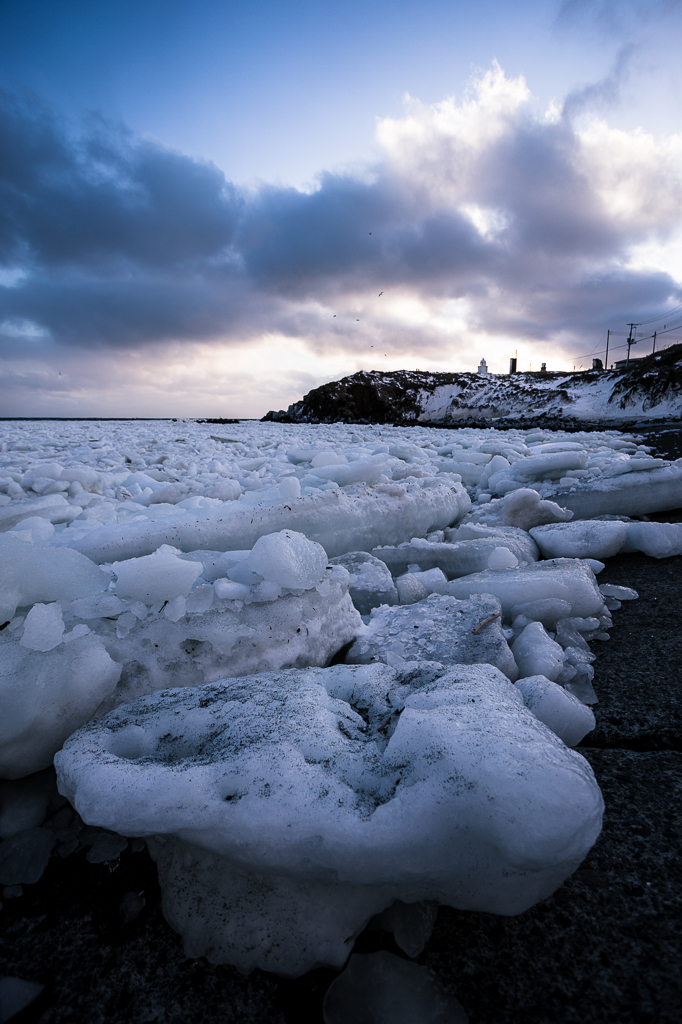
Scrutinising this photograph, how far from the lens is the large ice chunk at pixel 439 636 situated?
3.51 feet

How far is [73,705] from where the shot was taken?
80 cm

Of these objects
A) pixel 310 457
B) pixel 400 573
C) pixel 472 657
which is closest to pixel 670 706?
pixel 472 657

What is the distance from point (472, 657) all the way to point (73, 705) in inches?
32.6

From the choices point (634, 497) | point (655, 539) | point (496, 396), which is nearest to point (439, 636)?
point (655, 539)

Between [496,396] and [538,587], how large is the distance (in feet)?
80.5

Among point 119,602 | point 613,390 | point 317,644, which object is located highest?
point 613,390

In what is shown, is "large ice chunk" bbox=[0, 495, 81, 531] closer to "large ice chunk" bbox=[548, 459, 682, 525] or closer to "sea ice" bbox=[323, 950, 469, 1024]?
"sea ice" bbox=[323, 950, 469, 1024]

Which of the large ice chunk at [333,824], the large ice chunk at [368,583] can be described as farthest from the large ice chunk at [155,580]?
the large ice chunk at [368,583]

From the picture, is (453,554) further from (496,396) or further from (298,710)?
(496,396)

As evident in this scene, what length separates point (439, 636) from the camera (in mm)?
1144

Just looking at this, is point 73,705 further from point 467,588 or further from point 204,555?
point 467,588

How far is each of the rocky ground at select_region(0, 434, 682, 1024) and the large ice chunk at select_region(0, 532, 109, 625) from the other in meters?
Result: 0.49

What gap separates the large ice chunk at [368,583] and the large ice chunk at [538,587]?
0.66 feet

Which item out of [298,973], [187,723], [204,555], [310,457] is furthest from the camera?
[310,457]
